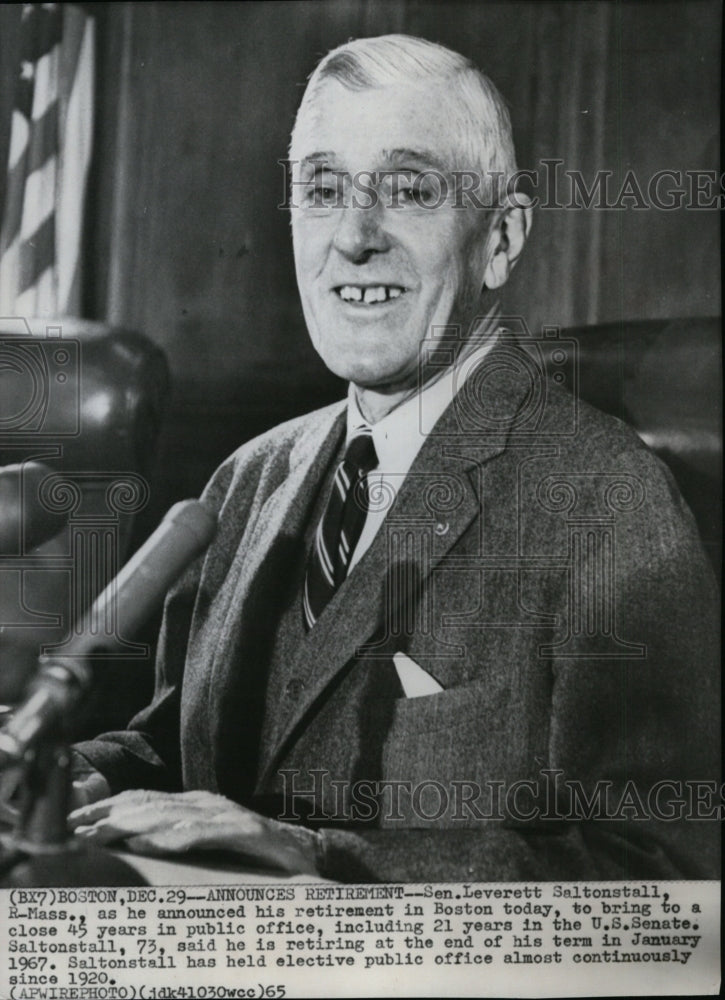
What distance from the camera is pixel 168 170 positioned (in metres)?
2.07

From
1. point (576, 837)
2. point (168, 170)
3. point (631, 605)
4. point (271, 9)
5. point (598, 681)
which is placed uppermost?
point (271, 9)

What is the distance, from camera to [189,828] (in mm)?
1950

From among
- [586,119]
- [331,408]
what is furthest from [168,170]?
[586,119]

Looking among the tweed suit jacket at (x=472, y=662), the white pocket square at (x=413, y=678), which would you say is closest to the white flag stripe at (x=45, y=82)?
the tweed suit jacket at (x=472, y=662)

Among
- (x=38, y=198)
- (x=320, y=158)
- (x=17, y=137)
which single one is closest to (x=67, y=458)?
(x=38, y=198)

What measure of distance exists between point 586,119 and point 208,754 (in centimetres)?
134

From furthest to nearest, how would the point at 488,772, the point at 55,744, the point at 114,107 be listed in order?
the point at 114,107, the point at 488,772, the point at 55,744

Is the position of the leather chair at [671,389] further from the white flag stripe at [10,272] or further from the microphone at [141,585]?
the white flag stripe at [10,272]

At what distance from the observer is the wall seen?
2057 mm

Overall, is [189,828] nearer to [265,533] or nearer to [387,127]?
[265,533]

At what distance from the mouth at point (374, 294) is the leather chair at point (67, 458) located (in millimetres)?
369

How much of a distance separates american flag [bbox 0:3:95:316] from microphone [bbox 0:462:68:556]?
0.95ft

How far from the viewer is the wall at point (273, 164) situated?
2.06 metres

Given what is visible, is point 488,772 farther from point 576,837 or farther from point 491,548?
point 491,548
